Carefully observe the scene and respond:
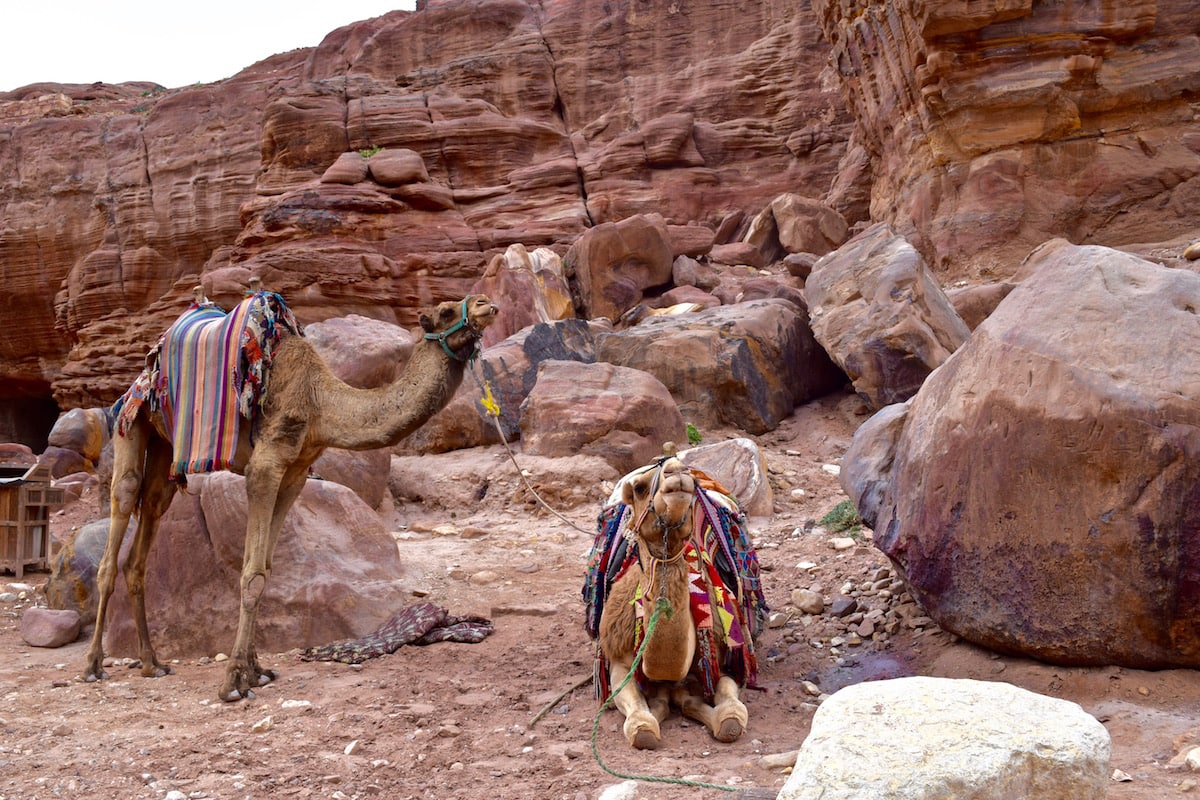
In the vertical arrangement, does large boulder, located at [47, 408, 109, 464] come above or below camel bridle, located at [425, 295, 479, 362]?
below

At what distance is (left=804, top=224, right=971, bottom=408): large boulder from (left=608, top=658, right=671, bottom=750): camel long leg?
6.96 m

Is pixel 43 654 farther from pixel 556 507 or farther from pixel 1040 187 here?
pixel 1040 187

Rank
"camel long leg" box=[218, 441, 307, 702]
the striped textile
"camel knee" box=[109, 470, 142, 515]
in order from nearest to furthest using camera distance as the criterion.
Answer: "camel long leg" box=[218, 441, 307, 702] → the striped textile → "camel knee" box=[109, 470, 142, 515]

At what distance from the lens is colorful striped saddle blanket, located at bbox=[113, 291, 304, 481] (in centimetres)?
565

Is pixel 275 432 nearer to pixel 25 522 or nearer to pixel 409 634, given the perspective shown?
pixel 409 634

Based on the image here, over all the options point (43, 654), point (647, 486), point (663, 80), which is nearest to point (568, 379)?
point (43, 654)

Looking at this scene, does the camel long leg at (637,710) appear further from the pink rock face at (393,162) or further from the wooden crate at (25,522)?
the pink rock face at (393,162)

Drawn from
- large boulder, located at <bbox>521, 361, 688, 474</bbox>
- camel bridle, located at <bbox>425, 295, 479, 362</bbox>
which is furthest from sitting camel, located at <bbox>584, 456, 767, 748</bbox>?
large boulder, located at <bbox>521, 361, 688, 474</bbox>

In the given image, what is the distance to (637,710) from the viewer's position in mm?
4254

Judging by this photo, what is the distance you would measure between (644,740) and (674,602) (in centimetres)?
61

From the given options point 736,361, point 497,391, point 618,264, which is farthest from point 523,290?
point 736,361

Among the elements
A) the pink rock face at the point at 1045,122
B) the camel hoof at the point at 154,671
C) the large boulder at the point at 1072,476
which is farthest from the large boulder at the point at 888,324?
the camel hoof at the point at 154,671

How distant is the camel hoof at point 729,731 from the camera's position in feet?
13.9

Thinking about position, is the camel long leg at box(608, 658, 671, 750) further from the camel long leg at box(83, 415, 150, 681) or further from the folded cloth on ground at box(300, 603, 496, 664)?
the camel long leg at box(83, 415, 150, 681)
